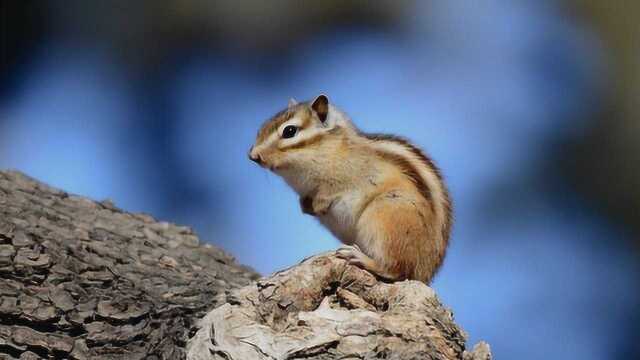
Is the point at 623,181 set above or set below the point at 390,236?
above

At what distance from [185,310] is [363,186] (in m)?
0.92

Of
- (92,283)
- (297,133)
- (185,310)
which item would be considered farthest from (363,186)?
(92,283)

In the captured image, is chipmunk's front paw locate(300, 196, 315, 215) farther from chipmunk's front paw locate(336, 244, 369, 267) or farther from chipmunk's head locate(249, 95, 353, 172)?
chipmunk's front paw locate(336, 244, 369, 267)

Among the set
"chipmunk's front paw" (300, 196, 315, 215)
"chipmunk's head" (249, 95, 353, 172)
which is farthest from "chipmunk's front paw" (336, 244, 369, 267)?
"chipmunk's head" (249, 95, 353, 172)

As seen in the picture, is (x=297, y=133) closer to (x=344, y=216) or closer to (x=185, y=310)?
(x=344, y=216)

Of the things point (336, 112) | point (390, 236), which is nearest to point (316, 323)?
point (390, 236)

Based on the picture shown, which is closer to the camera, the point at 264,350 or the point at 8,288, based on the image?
the point at 264,350

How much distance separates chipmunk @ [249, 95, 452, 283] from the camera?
436cm

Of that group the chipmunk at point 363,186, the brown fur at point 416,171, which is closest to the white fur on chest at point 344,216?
the chipmunk at point 363,186

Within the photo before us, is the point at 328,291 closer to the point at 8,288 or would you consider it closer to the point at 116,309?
the point at 116,309

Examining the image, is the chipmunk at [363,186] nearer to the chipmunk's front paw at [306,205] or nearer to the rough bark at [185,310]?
the chipmunk's front paw at [306,205]

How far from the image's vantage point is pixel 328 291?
4.00m

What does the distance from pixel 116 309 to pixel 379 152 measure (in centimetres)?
124

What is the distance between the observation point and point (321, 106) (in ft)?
16.3
